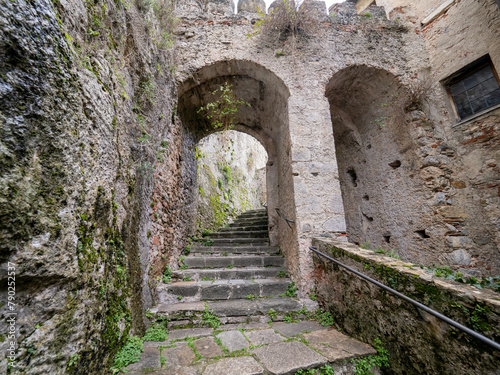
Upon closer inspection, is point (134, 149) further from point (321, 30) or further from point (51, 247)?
point (321, 30)

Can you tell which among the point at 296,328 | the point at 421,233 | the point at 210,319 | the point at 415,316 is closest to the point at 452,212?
the point at 421,233

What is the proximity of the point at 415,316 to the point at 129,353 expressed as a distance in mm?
2185

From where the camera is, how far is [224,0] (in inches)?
169

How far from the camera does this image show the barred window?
347 centimetres

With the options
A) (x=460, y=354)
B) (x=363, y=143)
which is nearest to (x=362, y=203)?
(x=363, y=143)

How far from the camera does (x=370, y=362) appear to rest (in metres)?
1.73

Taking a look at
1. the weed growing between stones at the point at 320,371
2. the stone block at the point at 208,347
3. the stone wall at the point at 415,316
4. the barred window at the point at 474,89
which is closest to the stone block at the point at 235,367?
the stone block at the point at 208,347

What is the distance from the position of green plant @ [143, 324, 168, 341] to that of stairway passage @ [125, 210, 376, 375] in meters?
0.06

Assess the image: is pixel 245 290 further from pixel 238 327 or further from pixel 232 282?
pixel 238 327

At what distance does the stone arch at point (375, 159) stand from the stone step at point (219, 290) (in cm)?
256

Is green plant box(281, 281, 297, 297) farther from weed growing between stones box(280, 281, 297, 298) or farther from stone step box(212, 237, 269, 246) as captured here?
stone step box(212, 237, 269, 246)

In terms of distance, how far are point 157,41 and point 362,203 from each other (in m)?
4.89

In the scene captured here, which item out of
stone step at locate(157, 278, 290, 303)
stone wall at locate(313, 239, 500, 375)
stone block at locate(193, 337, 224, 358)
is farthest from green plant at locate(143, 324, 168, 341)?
stone wall at locate(313, 239, 500, 375)

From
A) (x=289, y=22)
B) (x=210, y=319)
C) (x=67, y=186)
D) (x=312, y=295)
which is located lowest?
(x=210, y=319)
